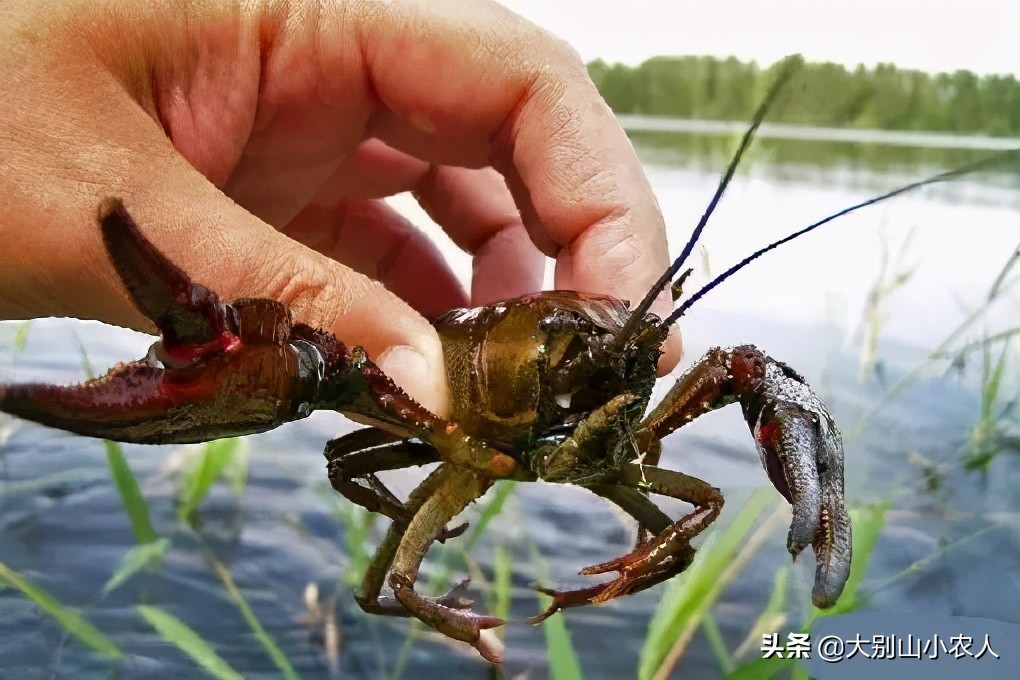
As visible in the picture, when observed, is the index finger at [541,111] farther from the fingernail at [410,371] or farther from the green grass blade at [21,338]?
the green grass blade at [21,338]

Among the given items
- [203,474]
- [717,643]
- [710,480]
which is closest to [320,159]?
[203,474]

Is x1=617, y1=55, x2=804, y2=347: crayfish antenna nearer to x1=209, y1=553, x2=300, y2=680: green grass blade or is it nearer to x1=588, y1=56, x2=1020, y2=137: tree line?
x1=588, y1=56, x2=1020, y2=137: tree line

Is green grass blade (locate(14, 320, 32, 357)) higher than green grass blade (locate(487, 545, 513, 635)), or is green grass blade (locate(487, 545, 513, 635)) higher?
green grass blade (locate(14, 320, 32, 357))

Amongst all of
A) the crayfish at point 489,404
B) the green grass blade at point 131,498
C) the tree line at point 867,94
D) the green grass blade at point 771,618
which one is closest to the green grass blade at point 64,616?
the green grass blade at point 131,498

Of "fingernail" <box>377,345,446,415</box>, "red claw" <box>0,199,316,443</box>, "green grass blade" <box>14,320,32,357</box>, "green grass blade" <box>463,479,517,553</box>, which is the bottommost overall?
"green grass blade" <box>463,479,517,553</box>

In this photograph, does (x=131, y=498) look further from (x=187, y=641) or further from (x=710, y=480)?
(x=710, y=480)

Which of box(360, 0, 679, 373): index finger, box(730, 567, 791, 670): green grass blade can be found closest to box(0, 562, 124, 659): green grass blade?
box(360, 0, 679, 373): index finger

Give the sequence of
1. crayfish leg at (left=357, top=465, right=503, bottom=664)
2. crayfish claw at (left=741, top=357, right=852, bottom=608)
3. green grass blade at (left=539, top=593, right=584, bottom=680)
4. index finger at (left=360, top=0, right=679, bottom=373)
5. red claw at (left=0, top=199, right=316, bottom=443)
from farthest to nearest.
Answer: green grass blade at (left=539, top=593, right=584, bottom=680), index finger at (left=360, top=0, right=679, bottom=373), crayfish leg at (left=357, top=465, right=503, bottom=664), crayfish claw at (left=741, top=357, right=852, bottom=608), red claw at (left=0, top=199, right=316, bottom=443)
